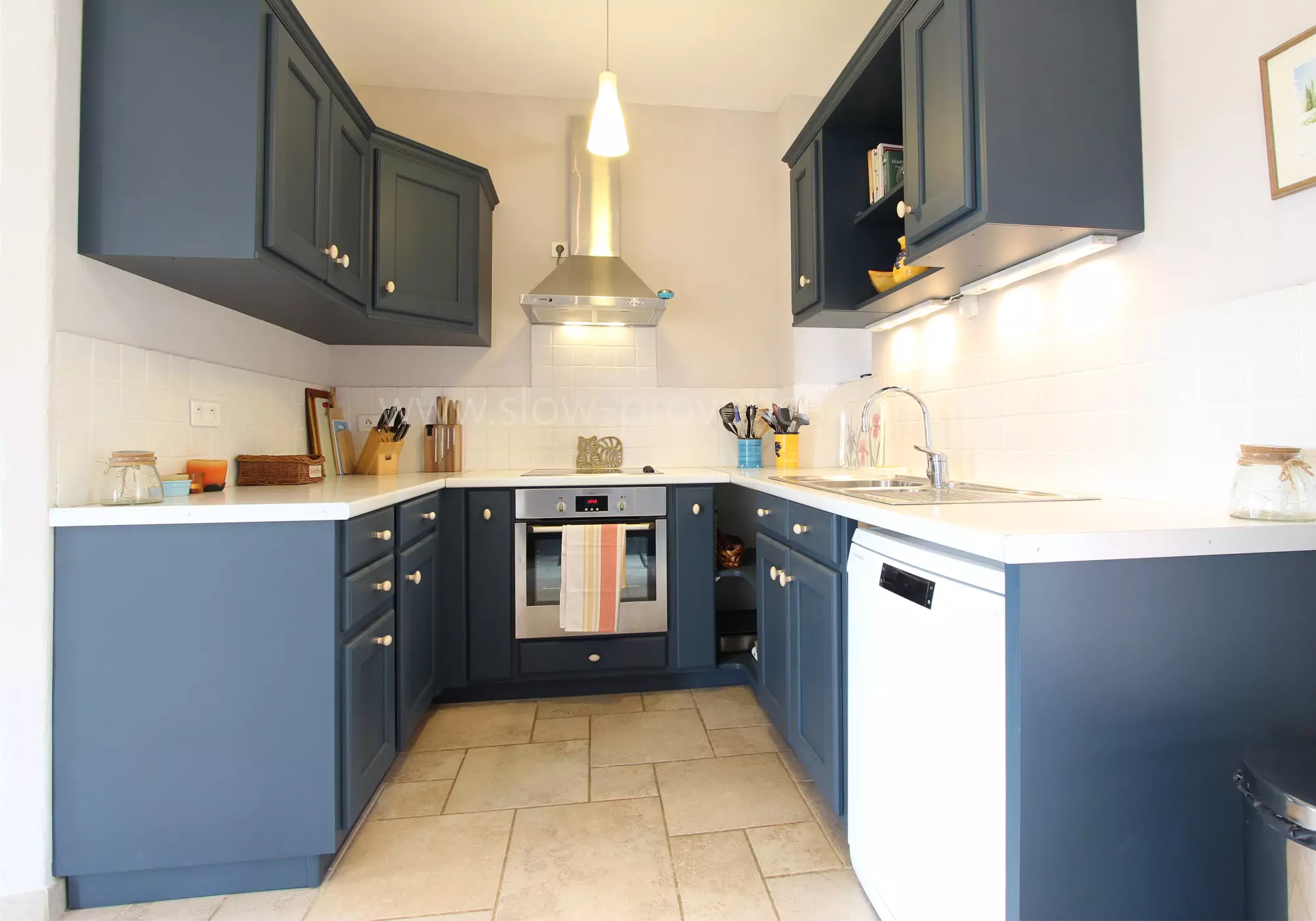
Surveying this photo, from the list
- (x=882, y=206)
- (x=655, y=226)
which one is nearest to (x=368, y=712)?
(x=882, y=206)

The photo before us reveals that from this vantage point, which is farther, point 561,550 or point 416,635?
point 561,550

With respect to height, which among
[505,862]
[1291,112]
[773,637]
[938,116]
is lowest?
[505,862]

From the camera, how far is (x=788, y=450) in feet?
9.49

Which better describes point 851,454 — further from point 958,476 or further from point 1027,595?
point 1027,595

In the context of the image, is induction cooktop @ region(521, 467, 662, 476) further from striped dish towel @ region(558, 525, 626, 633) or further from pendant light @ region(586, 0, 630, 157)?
pendant light @ region(586, 0, 630, 157)

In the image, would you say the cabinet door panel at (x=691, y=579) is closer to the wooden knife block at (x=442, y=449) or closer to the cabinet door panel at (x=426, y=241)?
the wooden knife block at (x=442, y=449)

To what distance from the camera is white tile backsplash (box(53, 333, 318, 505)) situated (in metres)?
1.41

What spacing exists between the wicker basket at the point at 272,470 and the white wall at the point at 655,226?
916 mm

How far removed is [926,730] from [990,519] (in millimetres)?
395

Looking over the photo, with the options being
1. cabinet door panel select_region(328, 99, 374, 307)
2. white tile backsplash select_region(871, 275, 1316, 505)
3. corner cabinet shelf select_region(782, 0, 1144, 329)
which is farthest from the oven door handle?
corner cabinet shelf select_region(782, 0, 1144, 329)

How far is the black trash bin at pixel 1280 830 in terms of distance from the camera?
2.40ft

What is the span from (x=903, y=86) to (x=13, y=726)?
272cm

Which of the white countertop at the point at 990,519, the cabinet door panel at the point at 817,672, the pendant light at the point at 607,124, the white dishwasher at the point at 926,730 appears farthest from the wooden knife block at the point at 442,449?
the white dishwasher at the point at 926,730

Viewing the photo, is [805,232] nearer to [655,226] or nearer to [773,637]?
[655,226]
